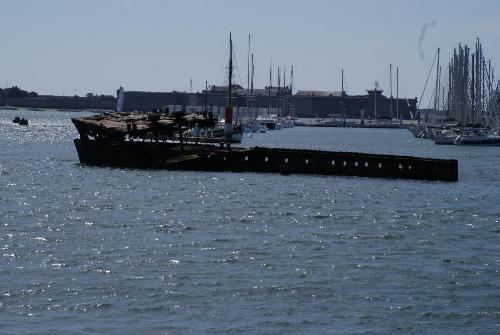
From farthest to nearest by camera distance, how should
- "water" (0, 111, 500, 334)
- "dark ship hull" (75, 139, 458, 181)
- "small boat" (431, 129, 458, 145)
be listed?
"small boat" (431, 129, 458, 145) < "dark ship hull" (75, 139, 458, 181) < "water" (0, 111, 500, 334)

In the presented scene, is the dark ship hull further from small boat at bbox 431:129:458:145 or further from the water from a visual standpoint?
small boat at bbox 431:129:458:145

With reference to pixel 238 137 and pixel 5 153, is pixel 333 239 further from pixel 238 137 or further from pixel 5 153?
pixel 238 137

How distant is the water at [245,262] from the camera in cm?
2375

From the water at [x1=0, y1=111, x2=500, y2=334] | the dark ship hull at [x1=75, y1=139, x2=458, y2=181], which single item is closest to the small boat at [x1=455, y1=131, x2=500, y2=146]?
the dark ship hull at [x1=75, y1=139, x2=458, y2=181]

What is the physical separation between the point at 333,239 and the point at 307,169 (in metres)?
32.4

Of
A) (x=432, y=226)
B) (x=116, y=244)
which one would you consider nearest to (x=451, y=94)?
(x=432, y=226)

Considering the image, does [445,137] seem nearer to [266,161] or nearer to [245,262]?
[266,161]

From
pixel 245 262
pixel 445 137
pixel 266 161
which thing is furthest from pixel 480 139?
pixel 245 262

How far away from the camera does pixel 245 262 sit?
30438 mm

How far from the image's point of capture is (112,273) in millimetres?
28281

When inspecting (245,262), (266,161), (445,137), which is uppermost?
(266,161)

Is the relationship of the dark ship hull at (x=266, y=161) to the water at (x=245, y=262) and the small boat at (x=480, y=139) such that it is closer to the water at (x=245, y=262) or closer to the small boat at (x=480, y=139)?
the water at (x=245, y=262)

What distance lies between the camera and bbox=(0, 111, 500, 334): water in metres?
23.8

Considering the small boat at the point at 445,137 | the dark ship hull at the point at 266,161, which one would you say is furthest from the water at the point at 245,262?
the small boat at the point at 445,137
